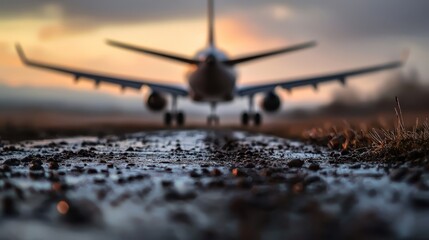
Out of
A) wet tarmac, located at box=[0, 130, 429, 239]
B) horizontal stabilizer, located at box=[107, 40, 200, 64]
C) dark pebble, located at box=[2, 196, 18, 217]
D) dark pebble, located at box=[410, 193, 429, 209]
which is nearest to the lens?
wet tarmac, located at box=[0, 130, 429, 239]

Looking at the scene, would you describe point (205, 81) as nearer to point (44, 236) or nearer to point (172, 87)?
point (172, 87)

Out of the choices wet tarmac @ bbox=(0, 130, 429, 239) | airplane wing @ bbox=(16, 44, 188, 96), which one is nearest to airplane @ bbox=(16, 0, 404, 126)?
airplane wing @ bbox=(16, 44, 188, 96)

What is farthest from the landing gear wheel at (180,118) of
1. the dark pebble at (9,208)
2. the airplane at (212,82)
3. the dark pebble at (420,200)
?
the dark pebble at (9,208)

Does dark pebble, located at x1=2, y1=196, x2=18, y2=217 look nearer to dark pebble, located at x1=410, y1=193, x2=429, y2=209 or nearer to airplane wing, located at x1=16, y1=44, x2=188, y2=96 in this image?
dark pebble, located at x1=410, y1=193, x2=429, y2=209

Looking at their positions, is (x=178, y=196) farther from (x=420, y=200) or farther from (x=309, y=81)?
(x=309, y=81)

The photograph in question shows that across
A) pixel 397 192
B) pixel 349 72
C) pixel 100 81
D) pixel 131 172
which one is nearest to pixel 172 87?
pixel 100 81

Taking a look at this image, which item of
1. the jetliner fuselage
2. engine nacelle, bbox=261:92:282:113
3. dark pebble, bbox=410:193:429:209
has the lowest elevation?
dark pebble, bbox=410:193:429:209
